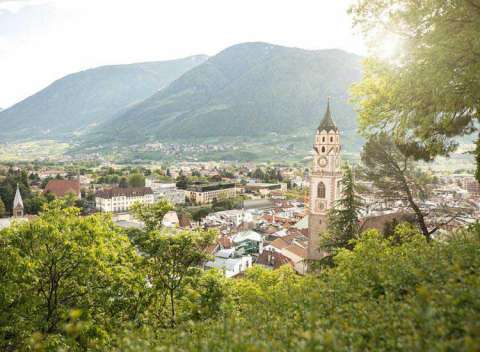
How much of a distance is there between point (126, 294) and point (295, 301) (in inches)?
224

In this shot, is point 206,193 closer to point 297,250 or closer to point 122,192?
point 122,192

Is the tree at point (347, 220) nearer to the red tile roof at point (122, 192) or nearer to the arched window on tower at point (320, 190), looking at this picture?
the arched window on tower at point (320, 190)

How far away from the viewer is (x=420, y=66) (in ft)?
31.7

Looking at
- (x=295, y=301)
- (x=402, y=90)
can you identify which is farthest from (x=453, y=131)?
(x=295, y=301)

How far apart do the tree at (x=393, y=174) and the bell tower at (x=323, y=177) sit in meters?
15.7

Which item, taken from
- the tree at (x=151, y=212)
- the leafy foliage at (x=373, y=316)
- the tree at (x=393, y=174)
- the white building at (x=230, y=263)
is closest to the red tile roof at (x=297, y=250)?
the white building at (x=230, y=263)

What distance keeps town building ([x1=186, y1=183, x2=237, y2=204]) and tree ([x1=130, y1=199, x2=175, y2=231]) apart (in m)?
92.6

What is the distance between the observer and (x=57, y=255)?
36.7 ft

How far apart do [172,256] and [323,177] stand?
27.2 metres

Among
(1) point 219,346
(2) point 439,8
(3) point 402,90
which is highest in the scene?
(2) point 439,8

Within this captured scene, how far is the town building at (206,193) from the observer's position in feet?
348

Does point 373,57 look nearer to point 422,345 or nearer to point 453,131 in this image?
point 453,131

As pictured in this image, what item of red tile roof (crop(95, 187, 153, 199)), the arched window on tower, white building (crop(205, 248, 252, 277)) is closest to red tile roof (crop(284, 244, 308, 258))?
white building (crop(205, 248, 252, 277))

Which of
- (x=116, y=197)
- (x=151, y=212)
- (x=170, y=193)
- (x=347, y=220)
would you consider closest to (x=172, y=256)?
(x=151, y=212)
